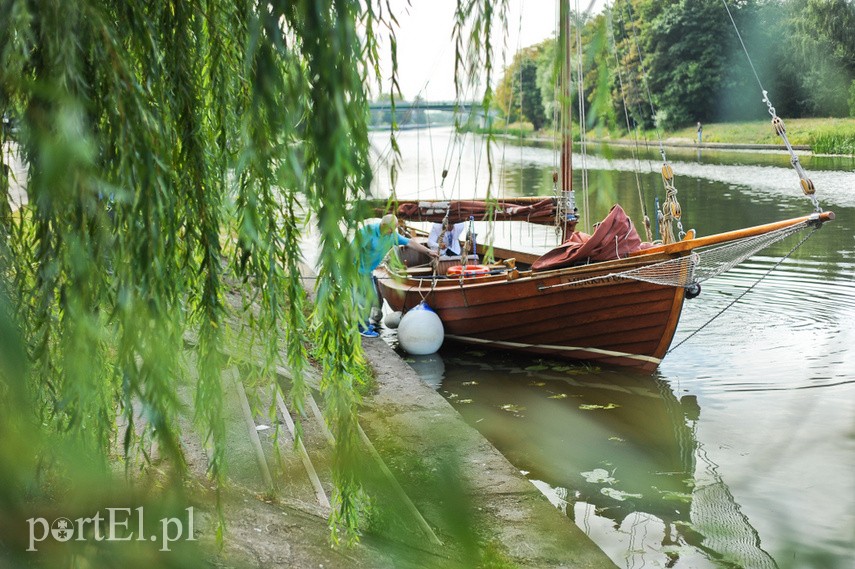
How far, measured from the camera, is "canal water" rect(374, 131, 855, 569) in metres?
3.27

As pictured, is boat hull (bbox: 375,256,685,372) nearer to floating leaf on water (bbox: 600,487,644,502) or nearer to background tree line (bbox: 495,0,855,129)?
Answer: floating leaf on water (bbox: 600,487,644,502)

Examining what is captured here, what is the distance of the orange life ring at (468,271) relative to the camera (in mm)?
12227

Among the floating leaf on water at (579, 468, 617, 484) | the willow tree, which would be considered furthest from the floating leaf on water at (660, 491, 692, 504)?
the willow tree

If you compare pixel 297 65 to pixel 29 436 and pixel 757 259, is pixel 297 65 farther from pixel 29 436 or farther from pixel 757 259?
pixel 757 259

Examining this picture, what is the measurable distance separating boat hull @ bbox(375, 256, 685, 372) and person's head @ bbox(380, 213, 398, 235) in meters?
8.42

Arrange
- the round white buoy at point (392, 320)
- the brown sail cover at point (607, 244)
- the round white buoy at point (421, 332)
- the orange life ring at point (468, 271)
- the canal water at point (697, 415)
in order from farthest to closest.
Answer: the round white buoy at point (392, 320)
the orange life ring at point (468, 271)
the round white buoy at point (421, 332)
the brown sail cover at point (607, 244)
the canal water at point (697, 415)

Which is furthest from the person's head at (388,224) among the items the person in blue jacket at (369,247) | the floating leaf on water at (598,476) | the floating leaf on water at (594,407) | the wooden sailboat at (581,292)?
the wooden sailboat at (581,292)

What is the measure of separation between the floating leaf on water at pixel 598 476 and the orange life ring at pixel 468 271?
501 cm

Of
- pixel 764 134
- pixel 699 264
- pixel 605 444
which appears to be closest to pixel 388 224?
pixel 605 444

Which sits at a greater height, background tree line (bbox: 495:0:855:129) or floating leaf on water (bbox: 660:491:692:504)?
background tree line (bbox: 495:0:855:129)

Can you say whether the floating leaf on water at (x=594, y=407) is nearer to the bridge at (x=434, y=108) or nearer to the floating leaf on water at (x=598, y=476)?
the floating leaf on water at (x=598, y=476)

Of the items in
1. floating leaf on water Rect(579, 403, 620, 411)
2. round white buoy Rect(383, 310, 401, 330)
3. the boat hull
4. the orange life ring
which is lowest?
floating leaf on water Rect(579, 403, 620, 411)

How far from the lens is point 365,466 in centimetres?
187

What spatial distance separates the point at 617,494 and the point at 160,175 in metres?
5.75
